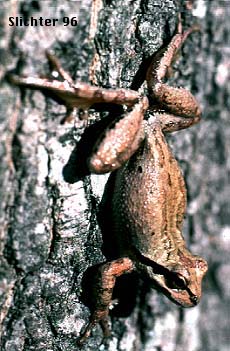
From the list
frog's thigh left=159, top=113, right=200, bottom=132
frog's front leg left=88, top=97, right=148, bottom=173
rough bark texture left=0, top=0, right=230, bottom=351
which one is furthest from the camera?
frog's thigh left=159, top=113, right=200, bottom=132

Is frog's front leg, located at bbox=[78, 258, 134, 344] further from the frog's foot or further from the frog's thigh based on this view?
the frog's thigh

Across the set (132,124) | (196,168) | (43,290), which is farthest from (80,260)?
(196,168)

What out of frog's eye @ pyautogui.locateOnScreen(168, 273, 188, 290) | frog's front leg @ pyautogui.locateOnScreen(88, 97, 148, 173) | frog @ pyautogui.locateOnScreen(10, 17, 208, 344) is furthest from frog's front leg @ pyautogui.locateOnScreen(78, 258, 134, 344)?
frog's front leg @ pyautogui.locateOnScreen(88, 97, 148, 173)

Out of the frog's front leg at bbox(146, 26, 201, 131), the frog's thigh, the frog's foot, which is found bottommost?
the frog's foot

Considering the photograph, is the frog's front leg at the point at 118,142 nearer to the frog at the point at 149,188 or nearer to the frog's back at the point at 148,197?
the frog at the point at 149,188

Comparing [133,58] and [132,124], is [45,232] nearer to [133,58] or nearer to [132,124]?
[132,124]

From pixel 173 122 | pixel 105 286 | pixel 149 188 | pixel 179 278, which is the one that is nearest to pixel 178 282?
pixel 179 278

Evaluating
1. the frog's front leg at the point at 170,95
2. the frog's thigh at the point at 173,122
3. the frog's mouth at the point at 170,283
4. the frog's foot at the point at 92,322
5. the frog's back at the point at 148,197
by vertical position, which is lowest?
the frog's foot at the point at 92,322

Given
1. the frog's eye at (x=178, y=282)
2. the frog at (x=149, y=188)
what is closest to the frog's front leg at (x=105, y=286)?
the frog at (x=149, y=188)
